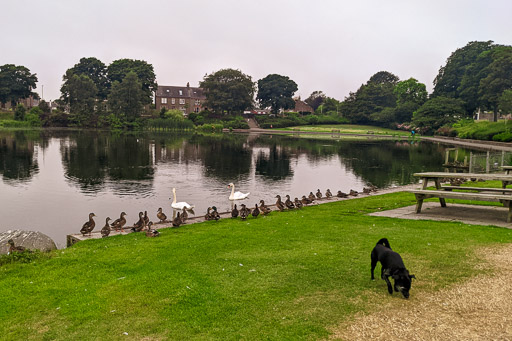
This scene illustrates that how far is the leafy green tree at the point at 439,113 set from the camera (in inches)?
4237

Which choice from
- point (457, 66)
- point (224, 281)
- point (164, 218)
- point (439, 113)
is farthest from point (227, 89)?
point (224, 281)

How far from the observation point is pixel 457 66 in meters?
117

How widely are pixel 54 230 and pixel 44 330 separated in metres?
12.4

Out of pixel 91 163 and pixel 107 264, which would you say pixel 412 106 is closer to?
pixel 91 163

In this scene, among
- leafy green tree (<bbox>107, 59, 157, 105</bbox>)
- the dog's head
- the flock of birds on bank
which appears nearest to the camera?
A: the dog's head

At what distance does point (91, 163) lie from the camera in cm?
4078

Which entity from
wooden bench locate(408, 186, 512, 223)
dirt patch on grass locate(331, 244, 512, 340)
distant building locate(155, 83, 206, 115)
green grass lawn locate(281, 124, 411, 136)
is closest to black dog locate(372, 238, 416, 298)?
dirt patch on grass locate(331, 244, 512, 340)

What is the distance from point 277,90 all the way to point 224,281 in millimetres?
156769

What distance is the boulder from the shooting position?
1200 cm

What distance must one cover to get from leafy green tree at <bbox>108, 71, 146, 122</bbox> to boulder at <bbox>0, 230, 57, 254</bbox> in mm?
117727

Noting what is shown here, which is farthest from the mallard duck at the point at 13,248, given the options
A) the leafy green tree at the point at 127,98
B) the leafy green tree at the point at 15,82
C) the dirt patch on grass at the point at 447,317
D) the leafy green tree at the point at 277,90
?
the leafy green tree at the point at 277,90

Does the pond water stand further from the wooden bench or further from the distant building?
the distant building

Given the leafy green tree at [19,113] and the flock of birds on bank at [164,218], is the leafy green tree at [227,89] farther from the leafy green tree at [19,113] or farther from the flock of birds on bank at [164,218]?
the flock of birds on bank at [164,218]

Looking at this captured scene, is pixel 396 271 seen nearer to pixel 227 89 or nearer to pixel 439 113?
pixel 439 113
